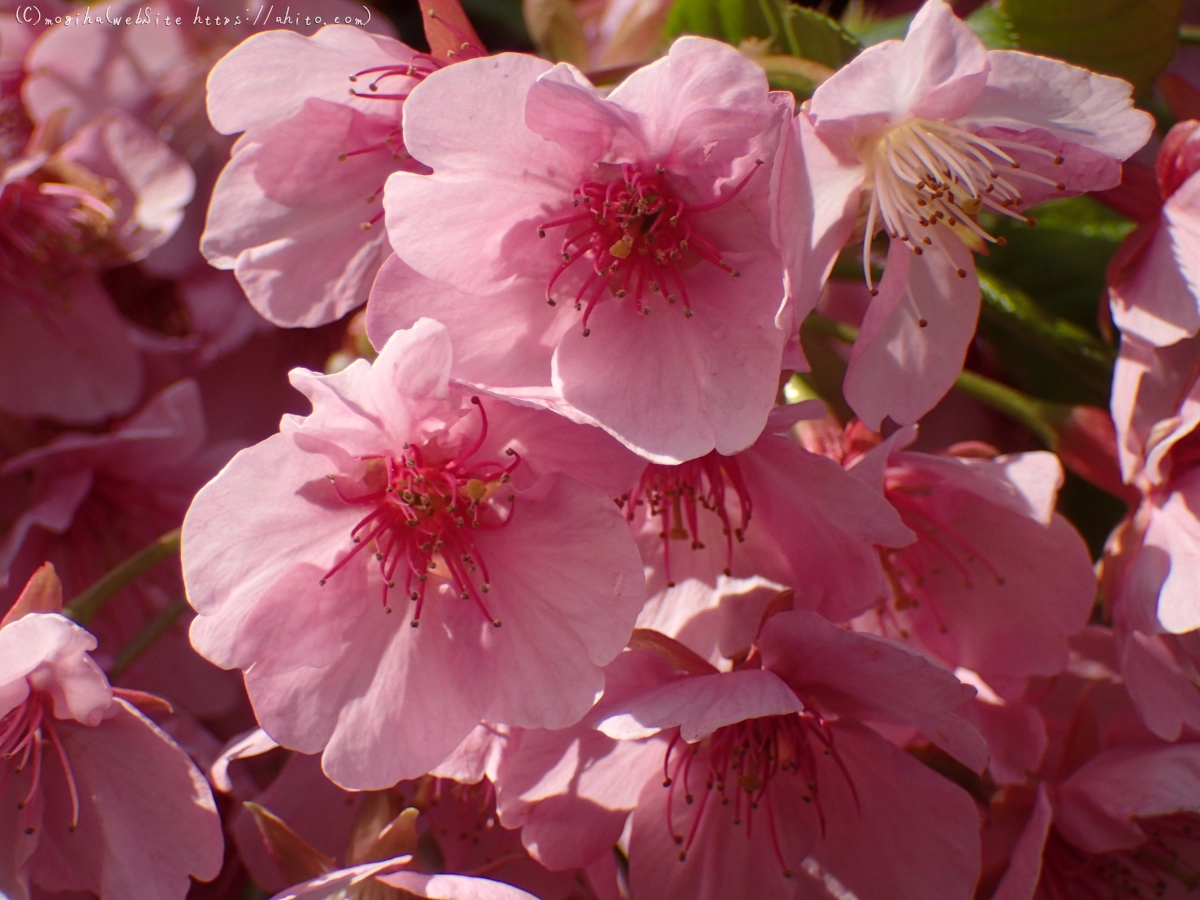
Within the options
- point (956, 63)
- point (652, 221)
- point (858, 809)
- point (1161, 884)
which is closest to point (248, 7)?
point (652, 221)

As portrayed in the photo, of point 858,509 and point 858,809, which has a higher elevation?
point 858,509

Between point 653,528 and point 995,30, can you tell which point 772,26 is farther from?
point 653,528

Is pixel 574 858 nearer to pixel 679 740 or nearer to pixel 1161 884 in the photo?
pixel 679 740

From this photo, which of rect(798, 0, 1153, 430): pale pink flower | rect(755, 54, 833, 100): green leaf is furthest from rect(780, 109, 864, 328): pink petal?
rect(755, 54, 833, 100): green leaf

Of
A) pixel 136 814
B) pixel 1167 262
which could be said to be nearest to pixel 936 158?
pixel 1167 262

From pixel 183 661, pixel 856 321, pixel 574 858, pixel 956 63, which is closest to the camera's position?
pixel 956 63

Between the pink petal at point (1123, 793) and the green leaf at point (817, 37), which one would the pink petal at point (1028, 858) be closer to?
the pink petal at point (1123, 793)

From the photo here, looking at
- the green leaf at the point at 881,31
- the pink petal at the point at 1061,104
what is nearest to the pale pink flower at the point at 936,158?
the pink petal at the point at 1061,104
